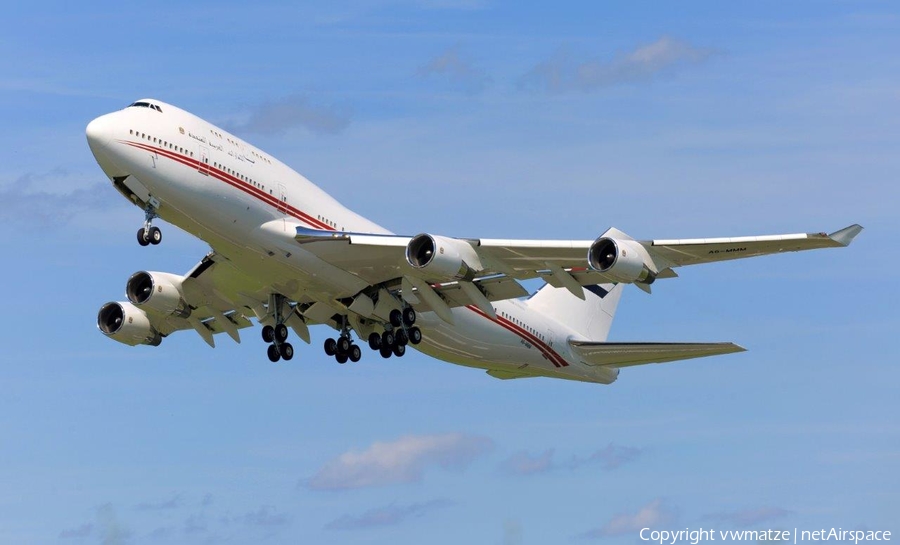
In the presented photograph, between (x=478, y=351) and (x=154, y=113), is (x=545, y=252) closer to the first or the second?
(x=478, y=351)

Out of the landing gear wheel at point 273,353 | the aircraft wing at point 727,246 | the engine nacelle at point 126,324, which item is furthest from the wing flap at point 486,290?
the engine nacelle at point 126,324

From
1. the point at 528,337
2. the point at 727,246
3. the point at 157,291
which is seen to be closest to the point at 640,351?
the point at 528,337

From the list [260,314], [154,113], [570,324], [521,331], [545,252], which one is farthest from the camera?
[570,324]

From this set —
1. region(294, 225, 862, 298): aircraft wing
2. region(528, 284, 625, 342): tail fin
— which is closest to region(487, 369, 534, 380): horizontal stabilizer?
region(528, 284, 625, 342): tail fin

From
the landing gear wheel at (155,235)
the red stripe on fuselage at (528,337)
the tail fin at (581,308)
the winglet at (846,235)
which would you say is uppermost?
the tail fin at (581,308)

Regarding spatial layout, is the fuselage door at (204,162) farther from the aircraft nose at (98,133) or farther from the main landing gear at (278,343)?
the main landing gear at (278,343)

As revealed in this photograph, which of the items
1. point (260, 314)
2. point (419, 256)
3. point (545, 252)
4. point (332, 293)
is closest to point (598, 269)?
point (545, 252)

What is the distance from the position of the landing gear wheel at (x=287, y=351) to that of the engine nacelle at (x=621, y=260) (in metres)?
12.2

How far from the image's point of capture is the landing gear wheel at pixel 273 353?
50.3 metres

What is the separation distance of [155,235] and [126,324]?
11847 mm

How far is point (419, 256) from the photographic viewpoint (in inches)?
1768

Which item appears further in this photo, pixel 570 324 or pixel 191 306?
pixel 570 324

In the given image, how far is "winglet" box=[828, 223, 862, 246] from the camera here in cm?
4025

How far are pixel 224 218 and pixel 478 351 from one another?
13146 mm
